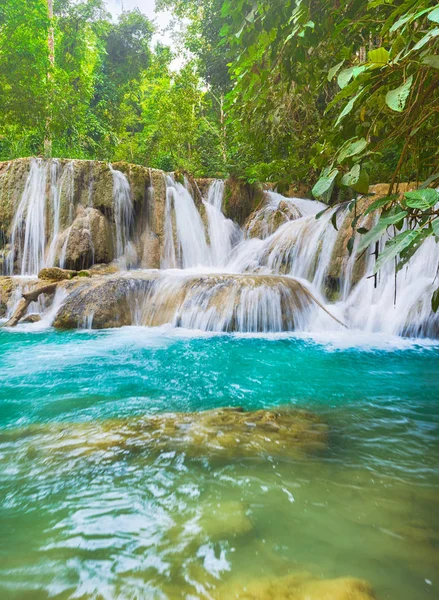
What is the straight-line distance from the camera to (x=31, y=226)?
1207cm

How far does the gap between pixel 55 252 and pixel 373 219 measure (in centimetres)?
936

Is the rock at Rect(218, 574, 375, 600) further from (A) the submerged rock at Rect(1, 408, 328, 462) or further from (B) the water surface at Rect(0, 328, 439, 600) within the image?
(A) the submerged rock at Rect(1, 408, 328, 462)

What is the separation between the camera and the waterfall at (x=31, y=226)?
38.8 ft

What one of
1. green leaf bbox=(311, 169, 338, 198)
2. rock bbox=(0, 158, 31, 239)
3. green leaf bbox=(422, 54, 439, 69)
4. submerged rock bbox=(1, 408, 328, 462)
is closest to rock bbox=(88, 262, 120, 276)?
rock bbox=(0, 158, 31, 239)

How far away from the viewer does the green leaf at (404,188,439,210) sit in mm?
1007

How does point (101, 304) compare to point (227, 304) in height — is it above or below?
below

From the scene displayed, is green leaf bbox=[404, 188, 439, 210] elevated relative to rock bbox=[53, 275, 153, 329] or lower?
elevated

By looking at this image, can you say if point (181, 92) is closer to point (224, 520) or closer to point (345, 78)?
point (345, 78)

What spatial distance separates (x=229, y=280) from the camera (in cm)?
802

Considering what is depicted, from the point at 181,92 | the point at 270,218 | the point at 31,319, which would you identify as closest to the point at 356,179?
the point at 31,319

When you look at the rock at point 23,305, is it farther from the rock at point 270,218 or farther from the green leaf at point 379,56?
the green leaf at point 379,56

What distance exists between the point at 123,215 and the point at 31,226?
2.98 meters

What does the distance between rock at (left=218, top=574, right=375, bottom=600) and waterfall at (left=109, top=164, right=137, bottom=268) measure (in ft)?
39.1

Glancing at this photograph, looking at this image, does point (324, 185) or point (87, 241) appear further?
point (87, 241)
